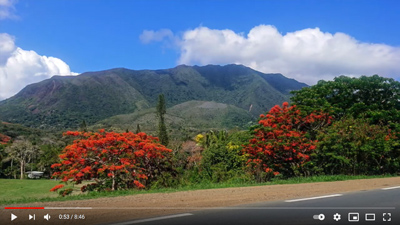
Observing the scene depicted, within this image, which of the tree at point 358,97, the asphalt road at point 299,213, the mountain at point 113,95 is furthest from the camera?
the mountain at point 113,95

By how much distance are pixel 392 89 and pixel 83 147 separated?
21.0 meters

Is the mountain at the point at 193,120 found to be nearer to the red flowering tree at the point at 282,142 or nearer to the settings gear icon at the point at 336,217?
the red flowering tree at the point at 282,142

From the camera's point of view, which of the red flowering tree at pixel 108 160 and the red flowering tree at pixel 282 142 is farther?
the red flowering tree at pixel 282 142

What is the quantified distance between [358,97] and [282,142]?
31.2ft

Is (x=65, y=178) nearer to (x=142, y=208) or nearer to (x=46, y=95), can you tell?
(x=142, y=208)

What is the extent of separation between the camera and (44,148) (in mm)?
47750

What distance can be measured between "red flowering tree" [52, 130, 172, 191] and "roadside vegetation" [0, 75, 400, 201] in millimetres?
42

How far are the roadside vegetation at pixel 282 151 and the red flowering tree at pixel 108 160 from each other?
4 cm

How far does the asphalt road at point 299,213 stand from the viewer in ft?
20.7

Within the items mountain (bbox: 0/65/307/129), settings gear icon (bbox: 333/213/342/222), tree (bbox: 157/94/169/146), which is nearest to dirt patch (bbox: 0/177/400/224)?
settings gear icon (bbox: 333/213/342/222)
